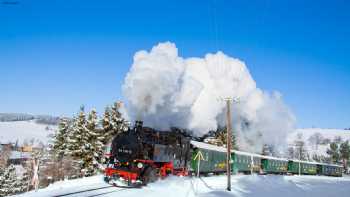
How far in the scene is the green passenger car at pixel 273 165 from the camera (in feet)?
147

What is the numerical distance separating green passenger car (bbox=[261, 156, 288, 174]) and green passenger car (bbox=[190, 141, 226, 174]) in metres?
11.6

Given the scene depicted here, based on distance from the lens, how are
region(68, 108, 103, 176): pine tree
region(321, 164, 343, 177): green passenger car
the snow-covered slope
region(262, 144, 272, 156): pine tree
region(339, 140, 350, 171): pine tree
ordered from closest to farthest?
region(68, 108, 103, 176): pine tree, region(321, 164, 343, 177): green passenger car, region(262, 144, 272, 156): pine tree, region(339, 140, 350, 171): pine tree, the snow-covered slope

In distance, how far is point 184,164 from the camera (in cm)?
2434

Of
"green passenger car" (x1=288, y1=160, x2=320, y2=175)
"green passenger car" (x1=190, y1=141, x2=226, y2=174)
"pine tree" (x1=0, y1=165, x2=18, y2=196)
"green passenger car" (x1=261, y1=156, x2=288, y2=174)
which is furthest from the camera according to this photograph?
"green passenger car" (x1=288, y1=160, x2=320, y2=175)

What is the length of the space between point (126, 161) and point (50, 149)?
2506 centimetres

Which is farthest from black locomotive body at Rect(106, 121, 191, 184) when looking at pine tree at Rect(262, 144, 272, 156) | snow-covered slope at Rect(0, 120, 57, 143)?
snow-covered slope at Rect(0, 120, 57, 143)

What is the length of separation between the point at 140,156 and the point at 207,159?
1208cm

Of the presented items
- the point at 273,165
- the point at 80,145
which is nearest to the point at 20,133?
the point at 80,145

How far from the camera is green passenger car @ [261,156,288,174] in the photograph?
44.7 metres

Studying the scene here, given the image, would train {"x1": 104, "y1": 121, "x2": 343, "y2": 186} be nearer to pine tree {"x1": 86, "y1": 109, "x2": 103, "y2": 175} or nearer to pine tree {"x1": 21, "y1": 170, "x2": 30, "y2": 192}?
pine tree {"x1": 86, "y1": 109, "x2": 103, "y2": 175}

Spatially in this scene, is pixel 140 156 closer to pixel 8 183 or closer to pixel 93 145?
pixel 93 145

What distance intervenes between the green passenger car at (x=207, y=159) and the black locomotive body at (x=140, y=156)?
4.49 m

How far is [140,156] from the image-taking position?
18312mm

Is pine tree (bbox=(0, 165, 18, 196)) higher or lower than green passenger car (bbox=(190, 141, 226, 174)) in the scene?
lower
